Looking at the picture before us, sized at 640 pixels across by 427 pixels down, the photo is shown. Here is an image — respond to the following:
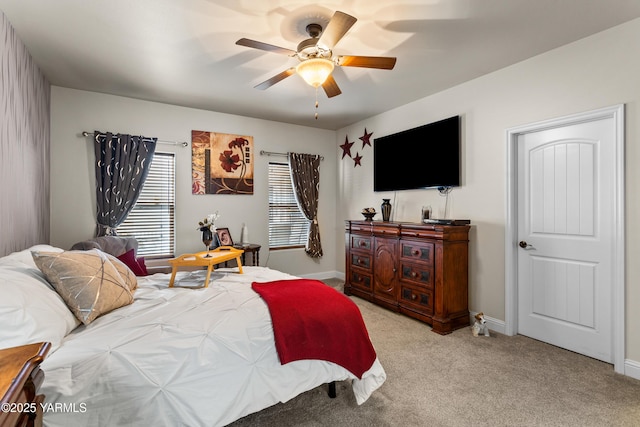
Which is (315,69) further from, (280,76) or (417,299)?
(417,299)

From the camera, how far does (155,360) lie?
4.57 feet

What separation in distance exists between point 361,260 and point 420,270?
3.41 ft

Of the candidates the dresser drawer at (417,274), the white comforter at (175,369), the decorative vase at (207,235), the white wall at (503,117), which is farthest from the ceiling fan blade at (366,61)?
the decorative vase at (207,235)

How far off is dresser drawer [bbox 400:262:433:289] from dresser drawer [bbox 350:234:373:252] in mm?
609

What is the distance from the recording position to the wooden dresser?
128 inches

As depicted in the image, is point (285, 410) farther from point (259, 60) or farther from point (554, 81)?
point (554, 81)

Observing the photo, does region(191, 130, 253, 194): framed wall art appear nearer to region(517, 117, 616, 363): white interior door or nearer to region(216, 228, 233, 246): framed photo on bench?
region(216, 228, 233, 246): framed photo on bench

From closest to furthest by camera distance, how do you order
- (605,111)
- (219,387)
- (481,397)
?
(219,387) → (481,397) → (605,111)

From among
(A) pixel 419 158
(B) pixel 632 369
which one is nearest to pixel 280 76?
(A) pixel 419 158

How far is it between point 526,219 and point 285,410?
112 inches

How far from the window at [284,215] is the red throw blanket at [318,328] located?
9.88 feet

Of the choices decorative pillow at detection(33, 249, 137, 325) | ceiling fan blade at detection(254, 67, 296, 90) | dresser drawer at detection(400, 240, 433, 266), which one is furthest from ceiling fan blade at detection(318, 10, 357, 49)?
dresser drawer at detection(400, 240, 433, 266)

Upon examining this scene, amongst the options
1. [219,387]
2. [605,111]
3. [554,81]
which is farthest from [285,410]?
[554,81]

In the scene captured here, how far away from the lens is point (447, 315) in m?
3.24
